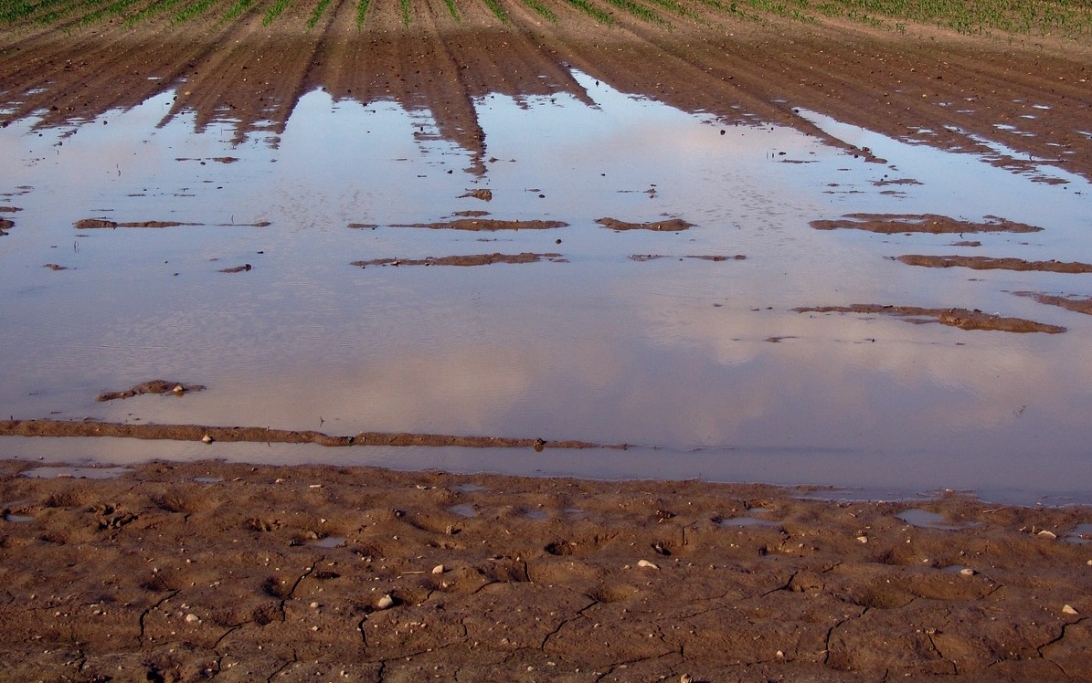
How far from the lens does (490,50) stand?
2767cm

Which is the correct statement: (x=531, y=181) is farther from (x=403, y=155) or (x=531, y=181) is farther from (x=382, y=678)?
(x=382, y=678)

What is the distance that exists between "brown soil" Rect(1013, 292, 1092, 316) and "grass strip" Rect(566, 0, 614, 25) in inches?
895

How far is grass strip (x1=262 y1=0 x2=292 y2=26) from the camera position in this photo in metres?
33.2

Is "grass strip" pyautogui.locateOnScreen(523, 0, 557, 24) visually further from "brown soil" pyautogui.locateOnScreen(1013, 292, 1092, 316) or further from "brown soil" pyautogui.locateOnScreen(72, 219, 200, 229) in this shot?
"brown soil" pyautogui.locateOnScreen(1013, 292, 1092, 316)

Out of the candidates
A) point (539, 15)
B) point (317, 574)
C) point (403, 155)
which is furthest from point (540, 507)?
point (539, 15)

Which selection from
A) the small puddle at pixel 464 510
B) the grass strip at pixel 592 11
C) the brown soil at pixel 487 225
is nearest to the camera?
the small puddle at pixel 464 510

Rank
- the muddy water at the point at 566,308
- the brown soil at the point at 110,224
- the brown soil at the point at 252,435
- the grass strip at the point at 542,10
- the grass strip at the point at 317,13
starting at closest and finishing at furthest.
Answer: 1. the brown soil at the point at 252,435
2. the muddy water at the point at 566,308
3. the brown soil at the point at 110,224
4. the grass strip at the point at 317,13
5. the grass strip at the point at 542,10

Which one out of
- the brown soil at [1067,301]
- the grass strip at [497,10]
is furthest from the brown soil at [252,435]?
the grass strip at [497,10]

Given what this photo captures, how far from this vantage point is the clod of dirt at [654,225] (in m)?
13.0

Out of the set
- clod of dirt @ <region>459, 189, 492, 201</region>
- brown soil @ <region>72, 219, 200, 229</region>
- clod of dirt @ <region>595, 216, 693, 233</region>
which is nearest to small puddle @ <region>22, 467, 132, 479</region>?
brown soil @ <region>72, 219, 200, 229</region>

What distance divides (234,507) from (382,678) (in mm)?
2118

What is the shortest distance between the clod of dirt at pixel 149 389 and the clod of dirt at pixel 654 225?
542 centimetres

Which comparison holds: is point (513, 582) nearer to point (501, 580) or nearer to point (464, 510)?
point (501, 580)

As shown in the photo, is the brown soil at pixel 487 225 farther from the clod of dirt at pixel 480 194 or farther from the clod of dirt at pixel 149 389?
the clod of dirt at pixel 149 389
